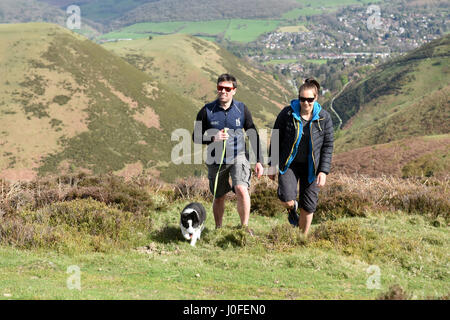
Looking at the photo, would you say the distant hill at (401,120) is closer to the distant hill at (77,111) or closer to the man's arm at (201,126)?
the man's arm at (201,126)

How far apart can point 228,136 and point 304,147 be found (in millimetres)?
999

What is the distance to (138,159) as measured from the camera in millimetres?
79062

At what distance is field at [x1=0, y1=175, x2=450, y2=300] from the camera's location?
4336 mm

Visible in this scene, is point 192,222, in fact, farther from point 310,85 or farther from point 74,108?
point 74,108

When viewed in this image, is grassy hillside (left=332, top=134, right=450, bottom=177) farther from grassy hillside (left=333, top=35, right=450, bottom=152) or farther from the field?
the field

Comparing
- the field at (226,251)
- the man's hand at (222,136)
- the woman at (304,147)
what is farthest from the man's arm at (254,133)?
the field at (226,251)

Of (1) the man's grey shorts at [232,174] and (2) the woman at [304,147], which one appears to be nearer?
(2) the woman at [304,147]

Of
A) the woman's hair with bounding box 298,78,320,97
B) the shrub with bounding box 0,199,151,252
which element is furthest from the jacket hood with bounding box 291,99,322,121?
the shrub with bounding box 0,199,151,252

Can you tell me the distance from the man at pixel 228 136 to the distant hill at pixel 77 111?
199 ft

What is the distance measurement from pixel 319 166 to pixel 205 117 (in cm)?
164

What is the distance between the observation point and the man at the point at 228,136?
5.67 meters

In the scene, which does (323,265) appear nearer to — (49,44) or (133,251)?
(133,251)

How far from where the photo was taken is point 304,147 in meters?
5.46
